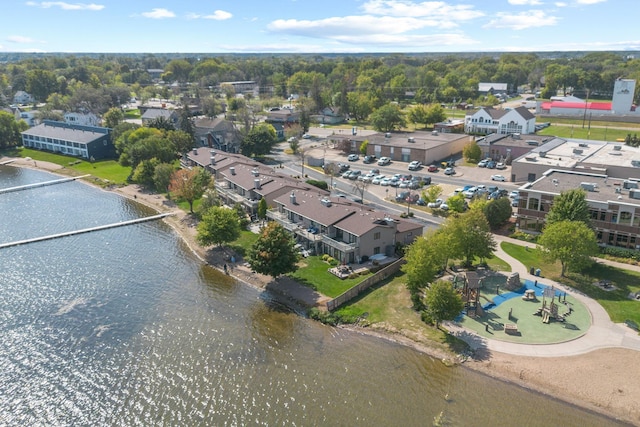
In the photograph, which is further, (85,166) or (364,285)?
(85,166)

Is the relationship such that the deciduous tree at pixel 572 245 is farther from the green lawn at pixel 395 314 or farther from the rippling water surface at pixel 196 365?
the rippling water surface at pixel 196 365

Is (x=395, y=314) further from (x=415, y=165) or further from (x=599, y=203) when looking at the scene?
(x=415, y=165)

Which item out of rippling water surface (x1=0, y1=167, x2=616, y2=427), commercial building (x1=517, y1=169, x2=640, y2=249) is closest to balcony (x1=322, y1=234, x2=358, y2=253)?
rippling water surface (x1=0, y1=167, x2=616, y2=427)

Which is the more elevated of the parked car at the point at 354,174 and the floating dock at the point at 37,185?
the parked car at the point at 354,174

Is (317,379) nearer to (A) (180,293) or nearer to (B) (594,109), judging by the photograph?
(A) (180,293)

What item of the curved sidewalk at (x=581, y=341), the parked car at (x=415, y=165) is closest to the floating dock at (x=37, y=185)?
the parked car at (x=415, y=165)

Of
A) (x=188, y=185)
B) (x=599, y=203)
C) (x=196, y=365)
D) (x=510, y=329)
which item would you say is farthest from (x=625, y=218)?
(x=188, y=185)
